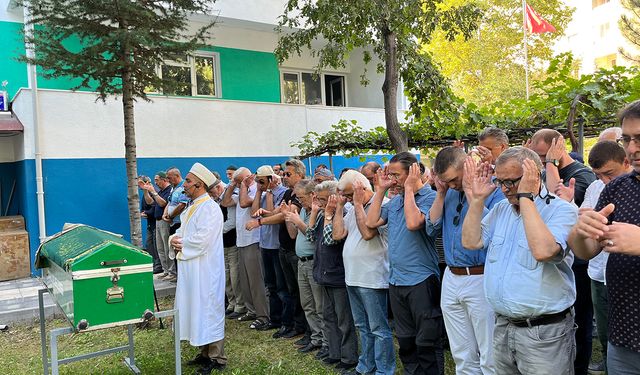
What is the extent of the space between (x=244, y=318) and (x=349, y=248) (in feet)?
9.56

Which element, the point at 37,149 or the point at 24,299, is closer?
the point at 24,299

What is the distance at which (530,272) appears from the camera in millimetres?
2646

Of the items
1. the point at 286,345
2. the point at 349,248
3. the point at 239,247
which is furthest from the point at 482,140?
the point at 239,247

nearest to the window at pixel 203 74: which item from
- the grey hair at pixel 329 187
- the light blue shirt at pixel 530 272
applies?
the grey hair at pixel 329 187

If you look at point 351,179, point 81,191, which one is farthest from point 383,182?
point 81,191

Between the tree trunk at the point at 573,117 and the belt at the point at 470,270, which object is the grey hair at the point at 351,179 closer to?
the belt at the point at 470,270

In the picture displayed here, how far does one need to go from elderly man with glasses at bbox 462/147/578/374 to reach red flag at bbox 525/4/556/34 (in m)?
18.6

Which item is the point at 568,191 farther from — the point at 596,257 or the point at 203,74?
the point at 203,74

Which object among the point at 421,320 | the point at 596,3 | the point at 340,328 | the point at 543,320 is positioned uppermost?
the point at 596,3

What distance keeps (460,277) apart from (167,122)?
903 cm

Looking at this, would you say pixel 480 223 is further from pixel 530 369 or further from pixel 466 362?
pixel 466 362

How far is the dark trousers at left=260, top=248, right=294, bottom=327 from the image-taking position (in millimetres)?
6070

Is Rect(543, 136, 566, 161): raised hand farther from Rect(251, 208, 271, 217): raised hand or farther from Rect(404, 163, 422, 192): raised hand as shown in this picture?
Rect(251, 208, 271, 217): raised hand

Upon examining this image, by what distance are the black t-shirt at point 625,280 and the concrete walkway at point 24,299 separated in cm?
643
